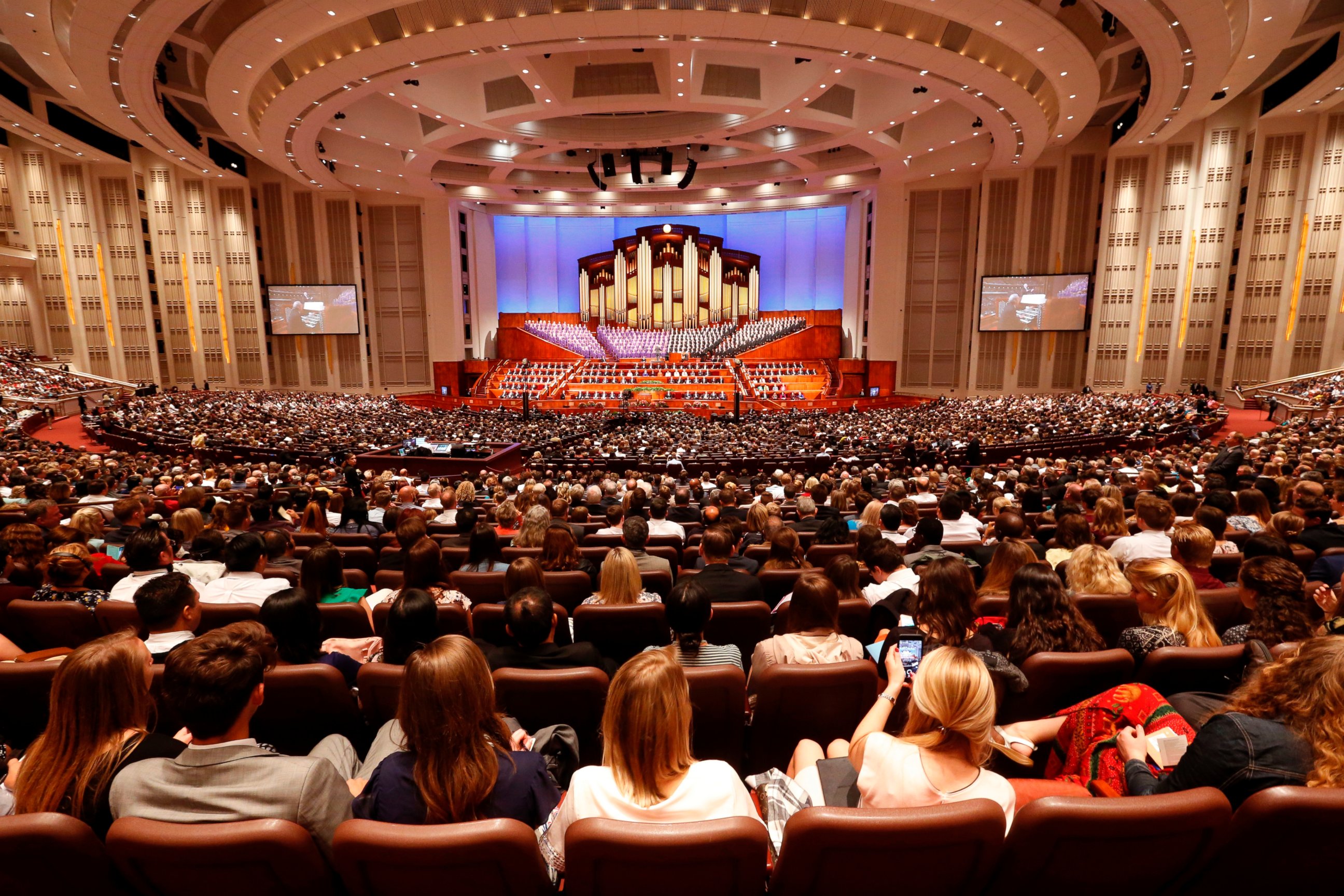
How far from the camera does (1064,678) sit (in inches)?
86.8

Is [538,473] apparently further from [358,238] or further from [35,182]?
[35,182]

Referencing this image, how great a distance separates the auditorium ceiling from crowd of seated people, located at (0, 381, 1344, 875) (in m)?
12.0

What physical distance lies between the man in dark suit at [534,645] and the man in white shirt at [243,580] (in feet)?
4.45

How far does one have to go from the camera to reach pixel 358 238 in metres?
25.8

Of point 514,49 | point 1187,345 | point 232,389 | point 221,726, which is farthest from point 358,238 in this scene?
point 1187,345

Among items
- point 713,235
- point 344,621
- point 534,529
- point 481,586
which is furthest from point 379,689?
point 713,235

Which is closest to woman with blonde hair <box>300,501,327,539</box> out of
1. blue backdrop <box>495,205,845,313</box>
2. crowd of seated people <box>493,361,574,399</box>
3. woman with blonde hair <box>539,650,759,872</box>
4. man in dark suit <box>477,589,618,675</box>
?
man in dark suit <box>477,589,618,675</box>

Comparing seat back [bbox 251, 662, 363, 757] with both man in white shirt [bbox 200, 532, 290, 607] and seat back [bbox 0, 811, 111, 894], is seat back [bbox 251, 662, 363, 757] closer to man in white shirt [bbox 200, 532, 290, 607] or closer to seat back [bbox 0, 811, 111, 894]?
seat back [bbox 0, 811, 111, 894]

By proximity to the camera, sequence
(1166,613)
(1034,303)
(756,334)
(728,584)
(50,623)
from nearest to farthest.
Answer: (1166,613), (50,623), (728,584), (1034,303), (756,334)

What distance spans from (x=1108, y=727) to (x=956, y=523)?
329 centimetres

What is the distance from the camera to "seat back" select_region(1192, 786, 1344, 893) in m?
1.33

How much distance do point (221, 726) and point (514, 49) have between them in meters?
16.2

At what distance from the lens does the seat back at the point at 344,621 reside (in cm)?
290

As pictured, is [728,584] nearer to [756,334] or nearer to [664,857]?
[664,857]
